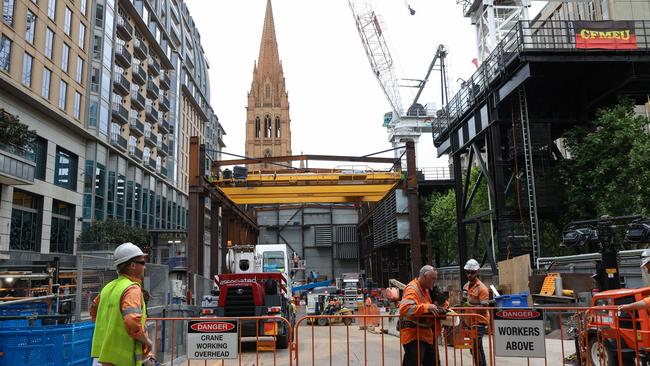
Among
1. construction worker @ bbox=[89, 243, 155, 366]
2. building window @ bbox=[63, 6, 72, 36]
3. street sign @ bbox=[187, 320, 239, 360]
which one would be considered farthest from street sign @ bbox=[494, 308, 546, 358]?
building window @ bbox=[63, 6, 72, 36]

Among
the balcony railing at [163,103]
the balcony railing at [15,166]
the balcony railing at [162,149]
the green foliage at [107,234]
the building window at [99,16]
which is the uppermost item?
the building window at [99,16]

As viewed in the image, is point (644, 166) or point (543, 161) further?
point (543, 161)

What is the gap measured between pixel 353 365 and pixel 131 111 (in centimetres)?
4243

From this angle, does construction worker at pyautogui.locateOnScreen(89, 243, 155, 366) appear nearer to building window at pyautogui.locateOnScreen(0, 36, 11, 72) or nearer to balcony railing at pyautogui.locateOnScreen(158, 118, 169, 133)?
building window at pyautogui.locateOnScreen(0, 36, 11, 72)

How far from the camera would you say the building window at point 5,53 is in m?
27.7

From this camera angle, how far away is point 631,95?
22.3 meters

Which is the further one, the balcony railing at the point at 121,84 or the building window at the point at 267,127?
the building window at the point at 267,127

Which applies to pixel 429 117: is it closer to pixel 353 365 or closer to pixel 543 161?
pixel 543 161

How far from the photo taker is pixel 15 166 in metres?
27.1

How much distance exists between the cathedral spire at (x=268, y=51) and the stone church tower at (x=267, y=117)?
5.90 feet

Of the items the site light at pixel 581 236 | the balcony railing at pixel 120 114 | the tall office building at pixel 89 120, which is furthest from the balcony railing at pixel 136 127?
the site light at pixel 581 236

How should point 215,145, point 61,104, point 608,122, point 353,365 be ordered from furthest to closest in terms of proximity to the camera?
point 215,145, point 61,104, point 608,122, point 353,365

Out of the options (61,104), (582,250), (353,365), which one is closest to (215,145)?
(61,104)

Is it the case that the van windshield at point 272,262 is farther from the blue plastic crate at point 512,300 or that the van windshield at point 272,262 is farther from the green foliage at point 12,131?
the green foliage at point 12,131
